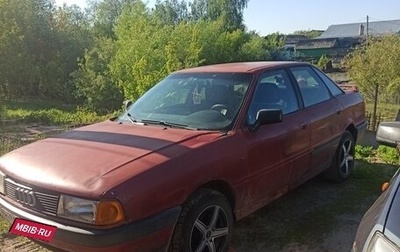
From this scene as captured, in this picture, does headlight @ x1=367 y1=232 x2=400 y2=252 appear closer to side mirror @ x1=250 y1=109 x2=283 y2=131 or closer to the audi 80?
the audi 80

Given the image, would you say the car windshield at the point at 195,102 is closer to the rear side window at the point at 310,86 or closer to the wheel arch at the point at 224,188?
the wheel arch at the point at 224,188

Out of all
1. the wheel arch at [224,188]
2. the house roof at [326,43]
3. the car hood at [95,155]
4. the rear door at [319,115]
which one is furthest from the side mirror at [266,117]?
the house roof at [326,43]

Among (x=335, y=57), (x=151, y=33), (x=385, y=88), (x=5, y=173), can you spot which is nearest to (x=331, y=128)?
(x=5, y=173)

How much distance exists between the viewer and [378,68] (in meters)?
18.3

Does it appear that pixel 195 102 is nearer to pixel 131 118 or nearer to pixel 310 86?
pixel 131 118

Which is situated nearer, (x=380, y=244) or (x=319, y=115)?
(x=380, y=244)

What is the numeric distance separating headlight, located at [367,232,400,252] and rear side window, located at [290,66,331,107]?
112 inches

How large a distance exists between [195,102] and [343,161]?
2505mm

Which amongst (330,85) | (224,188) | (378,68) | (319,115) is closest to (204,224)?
(224,188)

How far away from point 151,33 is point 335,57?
3845 centimetres

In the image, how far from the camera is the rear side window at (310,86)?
15.0ft

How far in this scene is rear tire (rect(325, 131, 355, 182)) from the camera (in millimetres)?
5082

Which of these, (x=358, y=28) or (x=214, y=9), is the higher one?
(x=214, y=9)

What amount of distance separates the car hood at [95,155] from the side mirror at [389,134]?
1.28m
